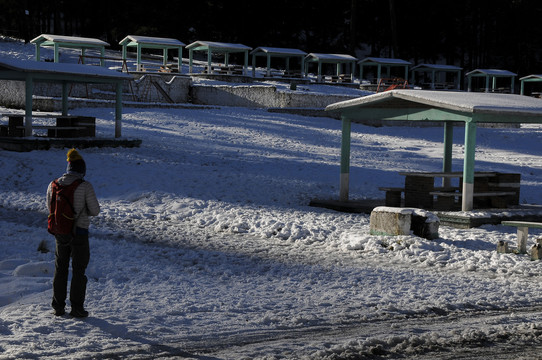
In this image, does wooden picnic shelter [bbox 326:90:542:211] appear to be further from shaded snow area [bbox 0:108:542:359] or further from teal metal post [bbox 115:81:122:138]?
teal metal post [bbox 115:81:122:138]

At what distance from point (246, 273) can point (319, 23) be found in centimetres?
5647

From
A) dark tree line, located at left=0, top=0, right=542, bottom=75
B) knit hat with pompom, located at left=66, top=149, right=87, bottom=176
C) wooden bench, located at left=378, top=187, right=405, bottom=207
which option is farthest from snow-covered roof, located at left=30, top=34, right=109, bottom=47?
knit hat with pompom, located at left=66, top=149, right=87, bottom=176

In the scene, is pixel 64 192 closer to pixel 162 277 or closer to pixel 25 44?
pixel 162 277

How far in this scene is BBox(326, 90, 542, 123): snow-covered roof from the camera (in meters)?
14.2

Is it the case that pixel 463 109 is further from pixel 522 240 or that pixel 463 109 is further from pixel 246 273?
pixel 246 273

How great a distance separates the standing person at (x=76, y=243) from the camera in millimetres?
7668

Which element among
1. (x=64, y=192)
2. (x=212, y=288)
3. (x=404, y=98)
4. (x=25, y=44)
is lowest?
(x=212, y=288)

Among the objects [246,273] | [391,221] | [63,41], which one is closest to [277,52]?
[63,41]

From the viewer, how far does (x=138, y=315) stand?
8000 millimetres

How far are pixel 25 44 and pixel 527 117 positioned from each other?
47550 millimetres

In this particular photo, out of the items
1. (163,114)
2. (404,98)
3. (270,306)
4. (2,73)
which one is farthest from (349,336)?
(163,114)

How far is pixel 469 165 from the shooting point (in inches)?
573

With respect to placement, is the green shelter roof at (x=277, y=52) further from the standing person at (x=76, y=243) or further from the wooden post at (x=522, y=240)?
the standing person at (x=76, y=243)

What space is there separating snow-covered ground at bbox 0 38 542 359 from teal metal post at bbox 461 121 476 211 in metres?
0.69
